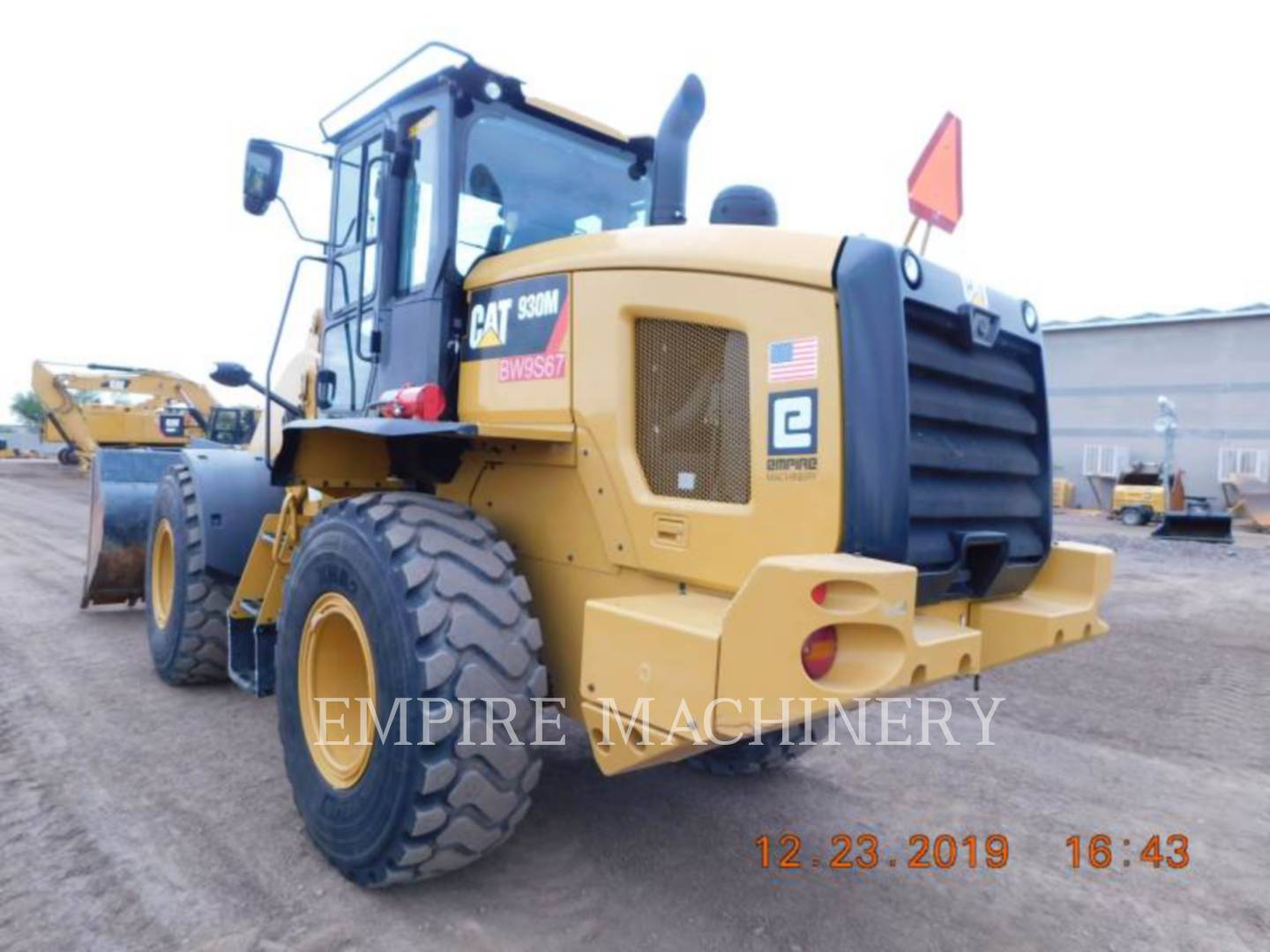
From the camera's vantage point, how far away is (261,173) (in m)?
4.06

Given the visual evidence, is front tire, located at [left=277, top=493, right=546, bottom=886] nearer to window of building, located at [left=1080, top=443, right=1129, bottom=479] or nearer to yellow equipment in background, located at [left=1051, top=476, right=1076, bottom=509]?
yellow equipment in background, located at [left=1051, top=476, right=1076, bottom=509]

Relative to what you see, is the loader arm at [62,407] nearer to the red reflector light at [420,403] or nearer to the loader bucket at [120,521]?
the loader bucket at [120,521]

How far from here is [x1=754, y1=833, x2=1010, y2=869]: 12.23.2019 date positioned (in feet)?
10.6

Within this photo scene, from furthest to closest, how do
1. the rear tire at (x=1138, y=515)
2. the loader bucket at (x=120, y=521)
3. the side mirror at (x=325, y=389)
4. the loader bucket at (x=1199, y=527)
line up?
1. the rear tire at (x=1138, y=515)
2. the loader bucket at (x=1199, y=527)
3. the loader bucket at (x=120, y=521)
4. the side mirror at (x=325, y=389)

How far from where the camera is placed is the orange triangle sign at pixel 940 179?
2977 mm

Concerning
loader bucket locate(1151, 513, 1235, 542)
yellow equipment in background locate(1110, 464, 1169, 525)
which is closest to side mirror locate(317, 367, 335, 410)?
loader bucket locate(1151, 513, 1235, 542)

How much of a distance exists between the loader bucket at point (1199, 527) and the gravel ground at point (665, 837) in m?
12.9

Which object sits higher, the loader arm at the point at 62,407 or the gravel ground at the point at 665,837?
the loader arm at the point at 62,407

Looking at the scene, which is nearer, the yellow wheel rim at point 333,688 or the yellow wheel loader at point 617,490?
the yellow wheel loader at point 617,490

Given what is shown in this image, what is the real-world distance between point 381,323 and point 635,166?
4.44 ft

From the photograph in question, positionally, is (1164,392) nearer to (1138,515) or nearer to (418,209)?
(1138,515)

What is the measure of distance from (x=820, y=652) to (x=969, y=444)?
41.0 inches

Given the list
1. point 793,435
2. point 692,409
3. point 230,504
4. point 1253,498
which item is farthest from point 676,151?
point 1253,498

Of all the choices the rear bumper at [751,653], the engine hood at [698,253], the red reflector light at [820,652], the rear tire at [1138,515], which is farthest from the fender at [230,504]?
the rear tire at [1138,515]
